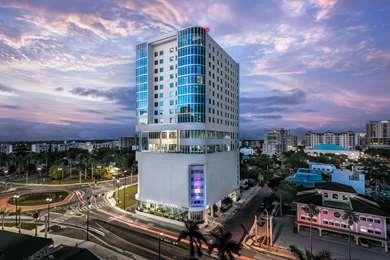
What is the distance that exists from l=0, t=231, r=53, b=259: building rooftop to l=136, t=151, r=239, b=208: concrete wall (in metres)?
30.9

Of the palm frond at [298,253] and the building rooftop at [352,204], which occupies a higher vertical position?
the building rooftop at [352,204]

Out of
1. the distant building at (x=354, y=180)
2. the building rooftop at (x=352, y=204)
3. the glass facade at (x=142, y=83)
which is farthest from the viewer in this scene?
the distant building at (x=354, y=180)

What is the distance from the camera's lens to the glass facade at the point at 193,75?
66062 mm

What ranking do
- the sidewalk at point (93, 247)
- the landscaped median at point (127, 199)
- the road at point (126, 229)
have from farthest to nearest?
1. the landscaped median at point (127, 199)
2. the road at point (126, 229)
3. the sidewalk at point (93, 247)

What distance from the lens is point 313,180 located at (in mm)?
108125

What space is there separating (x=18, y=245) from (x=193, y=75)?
2000 inches

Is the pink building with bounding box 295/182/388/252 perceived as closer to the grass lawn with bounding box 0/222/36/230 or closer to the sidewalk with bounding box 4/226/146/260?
the sidewalk with bounding box 4/226/146/260

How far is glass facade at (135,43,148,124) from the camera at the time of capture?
76312mm

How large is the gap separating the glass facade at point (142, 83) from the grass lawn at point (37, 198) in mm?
47681

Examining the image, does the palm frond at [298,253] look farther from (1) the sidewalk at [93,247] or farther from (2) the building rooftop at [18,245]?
(2) the building rooftop at [18,245]

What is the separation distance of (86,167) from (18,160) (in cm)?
5560

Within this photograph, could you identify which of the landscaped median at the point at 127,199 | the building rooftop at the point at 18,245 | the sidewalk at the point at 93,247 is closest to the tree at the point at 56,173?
the landscaped median at the point at 127,199

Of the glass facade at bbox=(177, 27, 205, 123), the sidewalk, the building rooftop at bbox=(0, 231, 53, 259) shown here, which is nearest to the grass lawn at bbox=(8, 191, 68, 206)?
the sidewalk

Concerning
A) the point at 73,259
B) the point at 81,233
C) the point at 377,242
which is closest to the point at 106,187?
the point at 81,233
